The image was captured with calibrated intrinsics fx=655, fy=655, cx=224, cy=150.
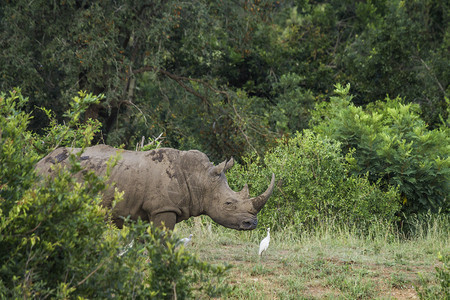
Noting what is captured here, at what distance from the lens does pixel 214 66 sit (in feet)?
59.5

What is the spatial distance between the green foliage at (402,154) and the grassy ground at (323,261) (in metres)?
0.73

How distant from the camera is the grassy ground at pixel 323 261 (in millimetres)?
6645

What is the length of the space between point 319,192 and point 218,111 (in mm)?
5817

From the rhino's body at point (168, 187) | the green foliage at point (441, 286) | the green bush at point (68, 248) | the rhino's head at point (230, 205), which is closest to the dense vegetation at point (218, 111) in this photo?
the green bush at point (68, 248)

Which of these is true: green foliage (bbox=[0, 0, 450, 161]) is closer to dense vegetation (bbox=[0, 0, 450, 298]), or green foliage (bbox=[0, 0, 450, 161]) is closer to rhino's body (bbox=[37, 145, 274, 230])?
dense vegetation (bbox=[0, 0, 450, 298])

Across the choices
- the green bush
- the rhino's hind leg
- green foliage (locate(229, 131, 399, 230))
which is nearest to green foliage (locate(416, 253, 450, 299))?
the green bush

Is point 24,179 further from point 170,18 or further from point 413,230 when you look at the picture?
point 170,18

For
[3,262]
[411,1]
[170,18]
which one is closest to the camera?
[3,262]

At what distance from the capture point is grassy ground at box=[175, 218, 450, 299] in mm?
6645

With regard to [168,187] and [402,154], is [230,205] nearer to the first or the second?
[168,187]

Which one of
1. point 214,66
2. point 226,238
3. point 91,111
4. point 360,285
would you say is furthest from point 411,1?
point 360,285

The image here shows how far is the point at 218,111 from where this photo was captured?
639 inches

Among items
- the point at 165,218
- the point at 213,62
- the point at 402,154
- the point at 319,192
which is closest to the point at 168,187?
the point at 165,218

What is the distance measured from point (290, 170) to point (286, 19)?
10.8 meters
